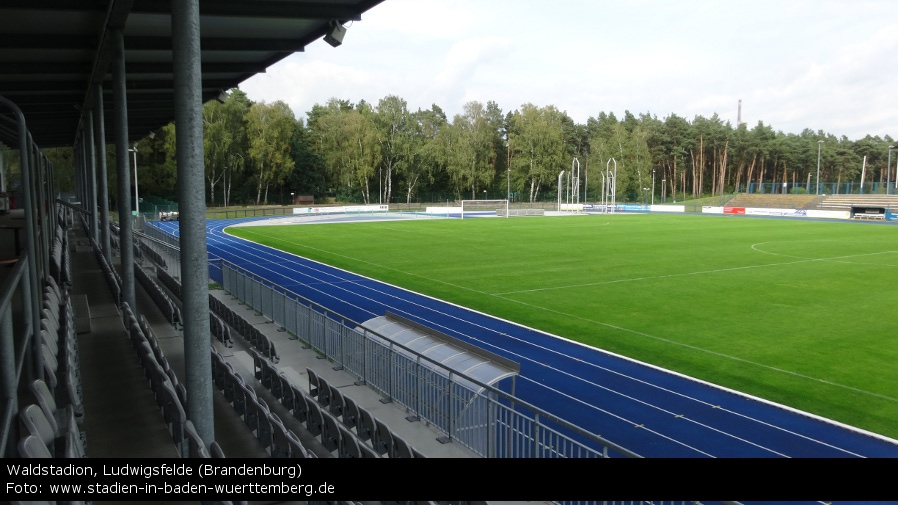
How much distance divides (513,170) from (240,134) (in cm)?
4009

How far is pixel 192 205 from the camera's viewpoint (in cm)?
584

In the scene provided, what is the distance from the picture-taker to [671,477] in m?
1.49

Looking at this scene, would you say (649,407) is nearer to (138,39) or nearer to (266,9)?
(266,9)

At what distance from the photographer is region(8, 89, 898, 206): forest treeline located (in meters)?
74.4

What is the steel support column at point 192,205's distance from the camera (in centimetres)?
558

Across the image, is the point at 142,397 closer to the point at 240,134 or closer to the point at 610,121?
the point at 240,134

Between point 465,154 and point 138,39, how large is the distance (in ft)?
263

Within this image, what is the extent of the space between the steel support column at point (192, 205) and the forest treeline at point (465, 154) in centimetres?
6632

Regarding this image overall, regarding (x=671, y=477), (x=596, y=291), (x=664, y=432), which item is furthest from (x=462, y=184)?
(x=671, y=477)

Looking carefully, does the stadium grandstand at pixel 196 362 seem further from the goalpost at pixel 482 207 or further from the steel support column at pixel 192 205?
the goalpost at pixel 482 207
